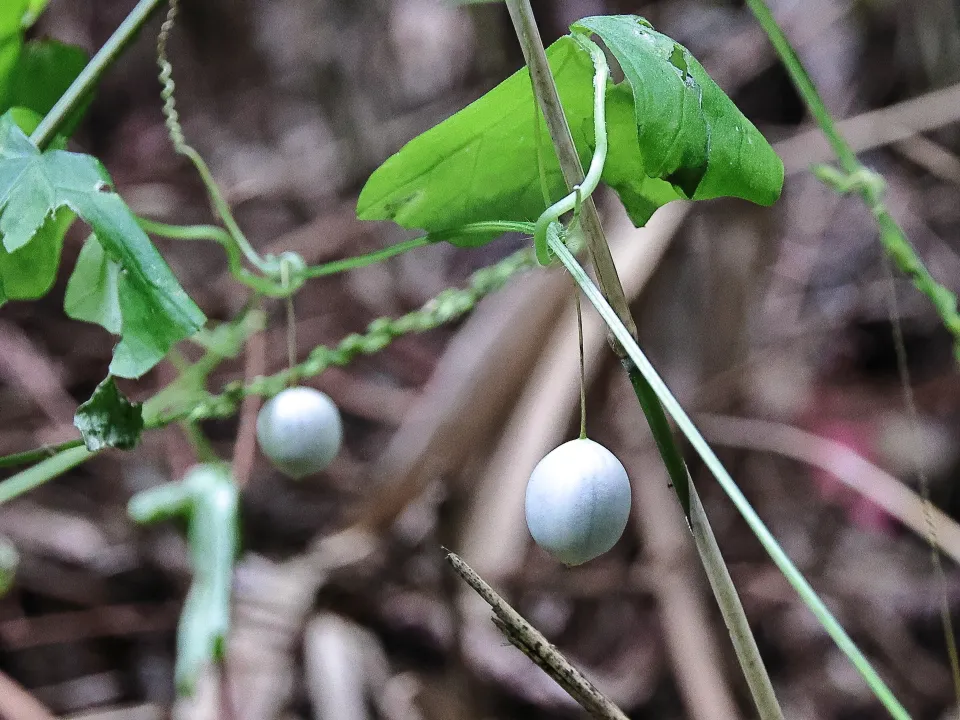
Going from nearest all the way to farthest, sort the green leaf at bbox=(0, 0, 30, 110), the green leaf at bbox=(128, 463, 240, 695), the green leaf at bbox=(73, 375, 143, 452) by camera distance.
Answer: the green leaf at bbox=(73, 375, 143, 452) → the green leaf at bbox=(0, 0, 30, 110) → the green leaf at bbox=(128, 463, 240, 695)

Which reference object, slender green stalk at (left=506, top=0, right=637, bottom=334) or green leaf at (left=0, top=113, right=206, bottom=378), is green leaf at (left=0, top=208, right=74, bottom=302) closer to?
green leaf at (left=0, top=113, right=206, bottom=378)

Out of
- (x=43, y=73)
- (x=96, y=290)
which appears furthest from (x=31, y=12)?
(x=96, y=290)

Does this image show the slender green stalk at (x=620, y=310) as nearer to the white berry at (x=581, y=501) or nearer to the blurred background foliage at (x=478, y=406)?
the white berry at (x=581, y=501)

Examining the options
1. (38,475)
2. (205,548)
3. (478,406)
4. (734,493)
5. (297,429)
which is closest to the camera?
(734,493)

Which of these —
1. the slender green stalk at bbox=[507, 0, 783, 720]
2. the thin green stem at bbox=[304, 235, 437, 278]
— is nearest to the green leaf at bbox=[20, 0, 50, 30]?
the thin green stem at bbox=[304, 235, 437, 278]

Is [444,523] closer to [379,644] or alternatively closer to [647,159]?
[379,644]

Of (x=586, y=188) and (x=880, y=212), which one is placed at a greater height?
(x=880, y=212)

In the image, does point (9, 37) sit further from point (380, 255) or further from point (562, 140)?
point (562, 140)

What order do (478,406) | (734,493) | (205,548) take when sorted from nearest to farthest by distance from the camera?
(734,493) < (205,548) < (478,406)
